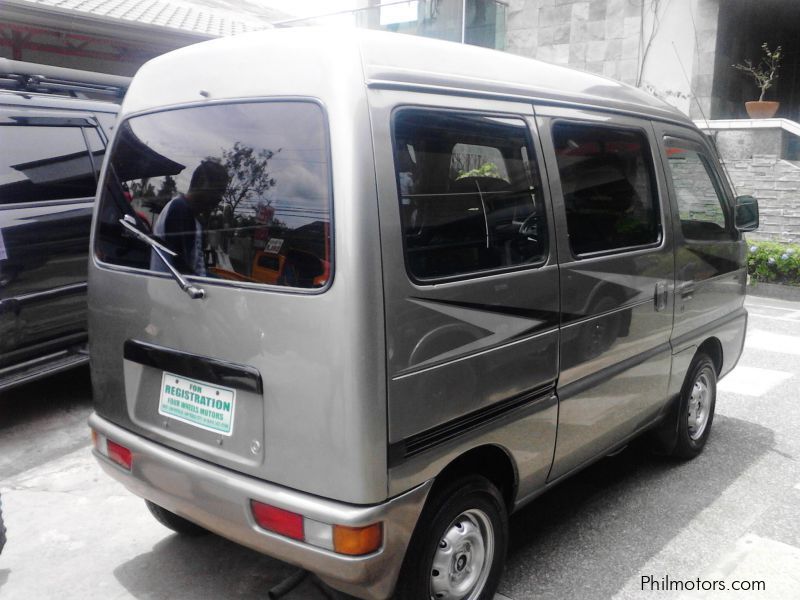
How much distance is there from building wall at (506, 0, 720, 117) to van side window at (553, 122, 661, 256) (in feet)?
35.1

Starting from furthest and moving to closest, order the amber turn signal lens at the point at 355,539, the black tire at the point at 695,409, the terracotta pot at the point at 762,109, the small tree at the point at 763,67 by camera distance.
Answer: the small tree at the point at 763,67
the terracotta pot at the point at 762,109
the black tire at the point at 695,409
the amber turn signal lens at the point at 355,539

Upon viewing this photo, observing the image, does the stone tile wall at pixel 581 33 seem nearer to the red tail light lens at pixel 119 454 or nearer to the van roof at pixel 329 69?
the van roof at pixel 329 69

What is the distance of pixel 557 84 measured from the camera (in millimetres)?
3109

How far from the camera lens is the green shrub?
9969 millimetres

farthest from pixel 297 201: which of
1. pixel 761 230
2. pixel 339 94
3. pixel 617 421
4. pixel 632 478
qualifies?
pixel 761 230

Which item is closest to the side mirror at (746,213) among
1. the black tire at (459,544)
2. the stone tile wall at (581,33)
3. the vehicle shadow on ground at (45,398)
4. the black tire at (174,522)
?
the black tire at (459,544)

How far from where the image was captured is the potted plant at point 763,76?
482 inches

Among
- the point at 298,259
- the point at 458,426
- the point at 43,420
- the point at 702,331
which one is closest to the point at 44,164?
the point at 43,420

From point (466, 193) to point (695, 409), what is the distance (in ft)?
8.43

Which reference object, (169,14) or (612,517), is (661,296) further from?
(169,14)

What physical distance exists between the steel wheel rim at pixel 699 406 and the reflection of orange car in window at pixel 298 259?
2919 millimetres

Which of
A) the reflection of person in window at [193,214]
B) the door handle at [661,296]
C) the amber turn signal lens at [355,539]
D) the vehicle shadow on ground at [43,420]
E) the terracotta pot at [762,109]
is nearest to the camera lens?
the amber turn signal lens at [355,539]

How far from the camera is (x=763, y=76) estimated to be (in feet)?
42.6

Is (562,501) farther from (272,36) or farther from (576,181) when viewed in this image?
(272,36)
